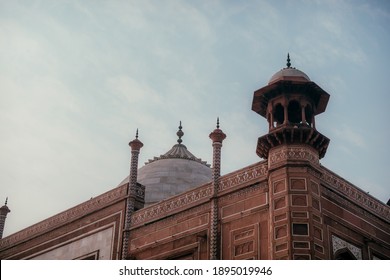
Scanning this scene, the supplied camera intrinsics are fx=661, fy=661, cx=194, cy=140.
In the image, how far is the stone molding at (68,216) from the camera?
58.3 feet

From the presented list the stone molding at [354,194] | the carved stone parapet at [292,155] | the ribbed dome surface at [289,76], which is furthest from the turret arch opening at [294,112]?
the stone molding at [354,194]

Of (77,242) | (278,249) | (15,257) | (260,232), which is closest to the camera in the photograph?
(278,249)

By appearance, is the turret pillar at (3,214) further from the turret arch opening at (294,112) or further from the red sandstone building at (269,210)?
the turret arch opening at (294,112)

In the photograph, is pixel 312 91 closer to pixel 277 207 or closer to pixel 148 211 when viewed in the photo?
pixel 277 207

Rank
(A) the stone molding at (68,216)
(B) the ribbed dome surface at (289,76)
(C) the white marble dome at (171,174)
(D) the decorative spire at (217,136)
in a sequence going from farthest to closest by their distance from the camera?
(C) the white marble dome at (171,174) → (A) the stone molding at (68,216) → (D) the decorative spire at (217,136) → (B) the ribbed dome surface at (289,76)

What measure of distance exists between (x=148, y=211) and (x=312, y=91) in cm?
505

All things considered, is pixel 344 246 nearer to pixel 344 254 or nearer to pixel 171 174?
pixel 344 254

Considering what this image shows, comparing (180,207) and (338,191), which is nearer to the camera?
(338,191)

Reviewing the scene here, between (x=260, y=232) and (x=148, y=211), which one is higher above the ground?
(x=148, y=211)

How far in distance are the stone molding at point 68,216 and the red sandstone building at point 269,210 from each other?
0.22ft

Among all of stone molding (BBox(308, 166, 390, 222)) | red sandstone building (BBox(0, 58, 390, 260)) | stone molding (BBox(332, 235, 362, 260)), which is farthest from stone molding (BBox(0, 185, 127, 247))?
stone molding (BBox(332, 235, 362, 260))

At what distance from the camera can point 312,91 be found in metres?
15.1
